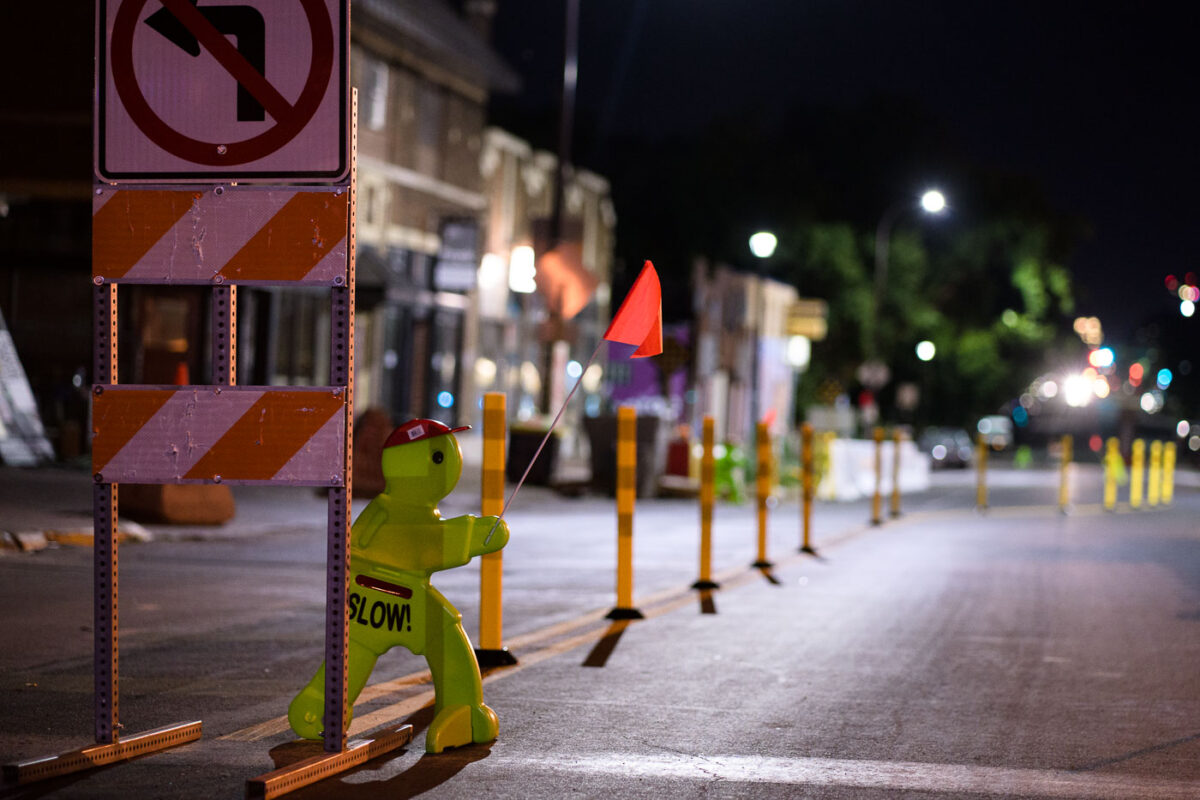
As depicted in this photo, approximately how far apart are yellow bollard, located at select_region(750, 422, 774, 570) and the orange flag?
7.03 meters

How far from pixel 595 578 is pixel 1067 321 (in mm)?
66847

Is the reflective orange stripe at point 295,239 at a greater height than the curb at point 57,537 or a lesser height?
greater

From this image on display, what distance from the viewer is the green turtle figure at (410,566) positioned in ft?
19.3

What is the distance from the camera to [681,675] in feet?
26.2

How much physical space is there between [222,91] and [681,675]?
154 inches

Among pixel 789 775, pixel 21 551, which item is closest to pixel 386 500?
pixel 789 775

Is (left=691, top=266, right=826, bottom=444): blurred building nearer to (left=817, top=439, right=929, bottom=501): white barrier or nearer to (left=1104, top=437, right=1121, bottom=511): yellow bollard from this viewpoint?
(left=817, top=439, right=929, bottom=501): white barrier

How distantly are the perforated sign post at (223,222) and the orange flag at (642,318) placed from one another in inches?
63.0

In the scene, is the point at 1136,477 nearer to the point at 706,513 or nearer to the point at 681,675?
the point at 706,513

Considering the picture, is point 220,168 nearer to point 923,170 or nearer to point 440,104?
point 440,104

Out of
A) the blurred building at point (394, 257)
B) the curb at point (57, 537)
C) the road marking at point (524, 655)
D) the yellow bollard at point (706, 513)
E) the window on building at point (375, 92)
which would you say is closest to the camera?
the road marking at point (524, 655)

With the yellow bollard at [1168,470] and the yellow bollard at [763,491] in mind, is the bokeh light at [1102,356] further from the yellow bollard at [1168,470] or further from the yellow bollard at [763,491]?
the yellow bollard at [763,491]

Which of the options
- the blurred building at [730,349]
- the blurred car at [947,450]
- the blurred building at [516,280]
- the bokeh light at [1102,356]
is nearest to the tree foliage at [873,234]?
the blurred car at [947,450]

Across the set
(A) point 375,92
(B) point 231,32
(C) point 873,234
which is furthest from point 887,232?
(B) point 231,32
